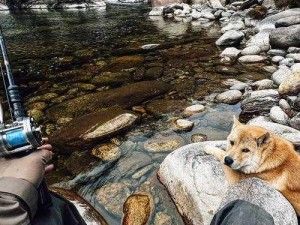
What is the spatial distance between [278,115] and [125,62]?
23.6 feet

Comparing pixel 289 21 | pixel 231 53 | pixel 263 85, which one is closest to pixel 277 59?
pixel 231 53

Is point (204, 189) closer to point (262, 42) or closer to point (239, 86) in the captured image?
point (239, 86)

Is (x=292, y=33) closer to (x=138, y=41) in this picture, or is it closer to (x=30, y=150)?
(x=138, y=41)

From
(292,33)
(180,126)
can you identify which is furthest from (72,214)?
(292,33)

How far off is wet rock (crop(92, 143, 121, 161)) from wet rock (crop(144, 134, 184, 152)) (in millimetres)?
634

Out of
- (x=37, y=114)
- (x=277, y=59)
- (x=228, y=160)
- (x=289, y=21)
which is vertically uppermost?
(x=289, y=21)

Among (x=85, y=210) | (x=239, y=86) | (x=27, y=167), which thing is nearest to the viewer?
(x=27, y=167)

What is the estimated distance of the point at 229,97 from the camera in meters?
8.47

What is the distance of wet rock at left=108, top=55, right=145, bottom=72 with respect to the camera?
11.9 metres

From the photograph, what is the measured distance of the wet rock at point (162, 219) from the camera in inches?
187

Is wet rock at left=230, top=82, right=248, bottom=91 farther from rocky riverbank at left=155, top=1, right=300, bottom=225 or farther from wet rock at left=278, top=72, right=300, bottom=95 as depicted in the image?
wet rock at left=278, top=72, right=300, bottom=95

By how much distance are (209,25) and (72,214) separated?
19001 millimetres

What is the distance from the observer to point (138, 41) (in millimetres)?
16328

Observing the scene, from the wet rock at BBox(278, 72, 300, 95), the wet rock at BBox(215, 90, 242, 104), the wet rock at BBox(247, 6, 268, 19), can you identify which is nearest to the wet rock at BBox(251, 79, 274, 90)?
the wet rock at BBox(215, 90, 242, 104)
